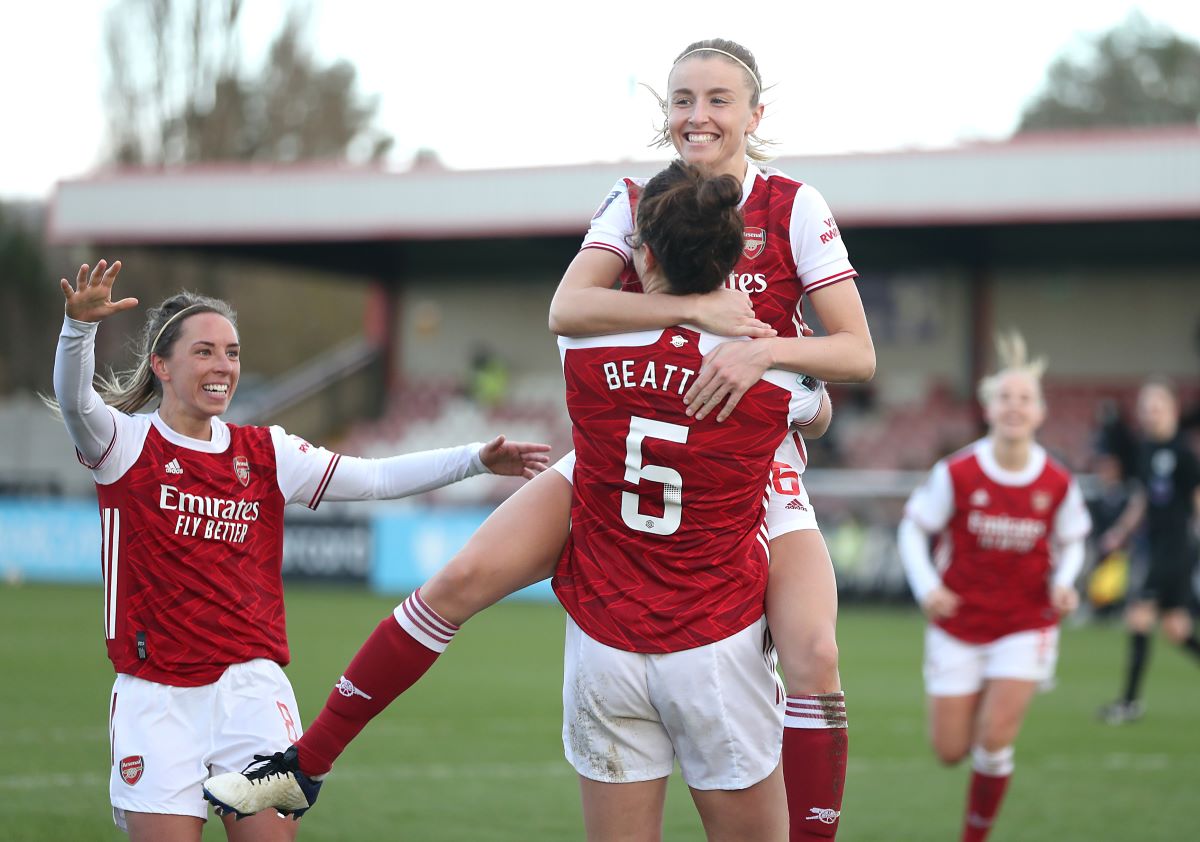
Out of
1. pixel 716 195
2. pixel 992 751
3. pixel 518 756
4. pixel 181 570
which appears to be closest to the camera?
pixel 716 195

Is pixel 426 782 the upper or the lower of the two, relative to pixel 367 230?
lower

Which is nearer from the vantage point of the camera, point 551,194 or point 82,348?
point 82,348

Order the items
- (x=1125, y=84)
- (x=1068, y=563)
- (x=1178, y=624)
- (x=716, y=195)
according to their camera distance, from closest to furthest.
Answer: (x=716, y=195), (x=1068, y=563), (x=1178, y=624), (x=1125, y=84)

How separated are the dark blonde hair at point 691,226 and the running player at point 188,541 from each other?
1165 mm

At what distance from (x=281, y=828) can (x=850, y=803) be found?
13.1ft

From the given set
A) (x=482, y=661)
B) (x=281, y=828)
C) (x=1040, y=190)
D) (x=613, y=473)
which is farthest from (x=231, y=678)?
(x=1040, y=190)

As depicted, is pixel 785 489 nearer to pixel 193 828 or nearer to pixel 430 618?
pixel 430 618

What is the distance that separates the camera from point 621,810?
3.88 meters

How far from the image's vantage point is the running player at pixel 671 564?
3680mm

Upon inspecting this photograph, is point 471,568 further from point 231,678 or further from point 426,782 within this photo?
point 426,782

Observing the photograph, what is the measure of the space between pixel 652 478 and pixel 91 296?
164cm

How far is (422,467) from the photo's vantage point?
4730 mm

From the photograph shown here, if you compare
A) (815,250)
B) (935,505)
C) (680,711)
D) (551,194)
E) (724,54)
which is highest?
(551,194)

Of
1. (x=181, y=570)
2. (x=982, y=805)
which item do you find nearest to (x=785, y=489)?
(x=181, y=570)
